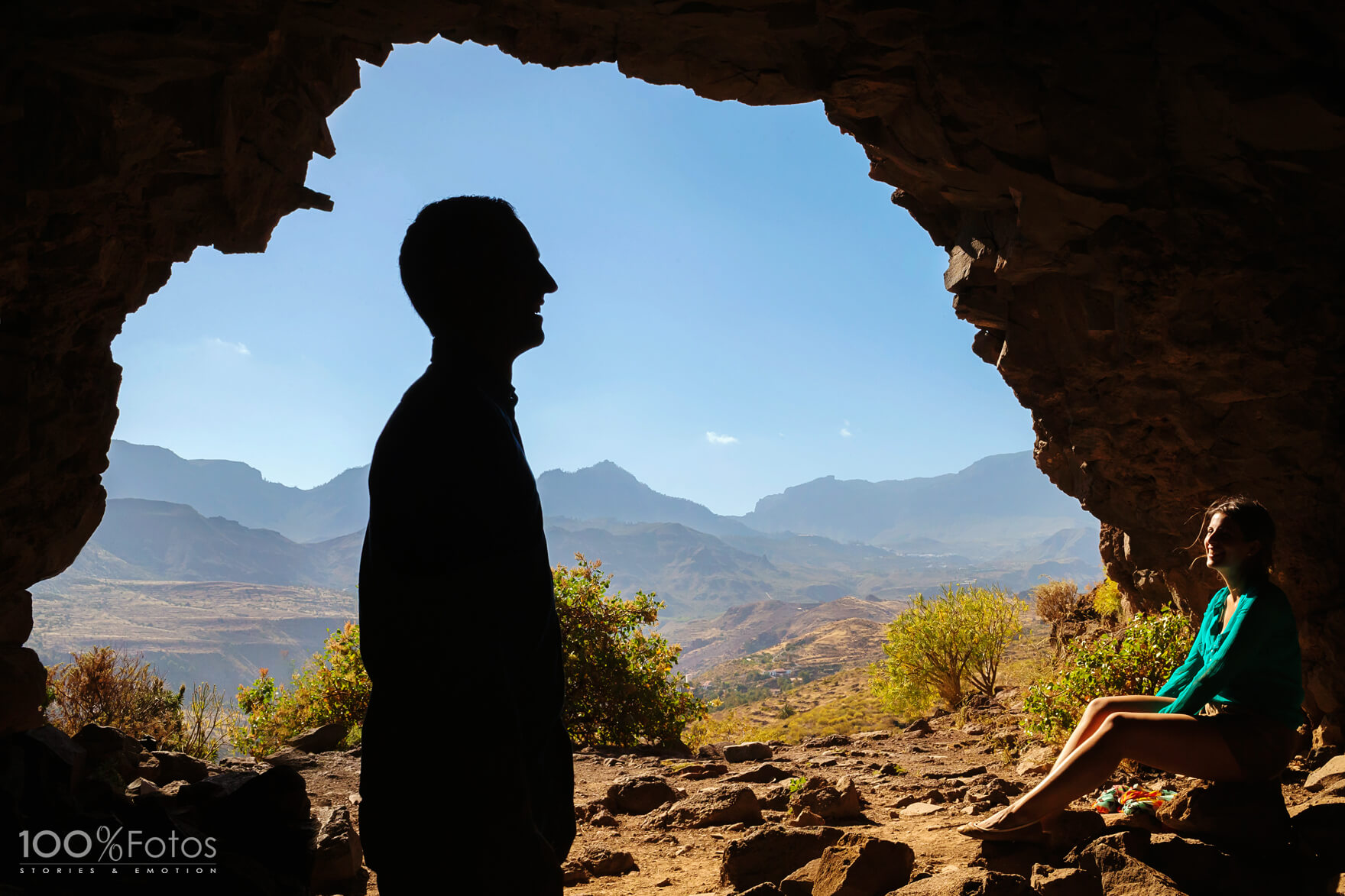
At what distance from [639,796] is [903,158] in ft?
23.3

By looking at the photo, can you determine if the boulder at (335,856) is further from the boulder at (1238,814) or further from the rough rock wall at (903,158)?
the boulder at (1238,814)

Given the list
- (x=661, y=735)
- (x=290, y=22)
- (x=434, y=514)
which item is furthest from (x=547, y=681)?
(x=661, y=735)

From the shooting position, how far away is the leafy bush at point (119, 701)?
40.0 ft

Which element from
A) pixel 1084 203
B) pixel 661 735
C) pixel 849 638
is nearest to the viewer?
pixel 1084 203

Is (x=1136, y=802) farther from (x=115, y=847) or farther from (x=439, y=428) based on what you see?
(x=115, y=847)

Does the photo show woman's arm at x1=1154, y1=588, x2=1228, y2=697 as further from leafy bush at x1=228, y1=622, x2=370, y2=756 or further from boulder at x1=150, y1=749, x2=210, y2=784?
leafy bush at x1=228, y1=622, x2=370, y2=756

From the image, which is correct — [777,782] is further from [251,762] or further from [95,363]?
[95,363]

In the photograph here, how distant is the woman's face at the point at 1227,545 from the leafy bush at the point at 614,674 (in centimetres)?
1059

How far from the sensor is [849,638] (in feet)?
277

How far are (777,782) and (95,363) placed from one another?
817cm

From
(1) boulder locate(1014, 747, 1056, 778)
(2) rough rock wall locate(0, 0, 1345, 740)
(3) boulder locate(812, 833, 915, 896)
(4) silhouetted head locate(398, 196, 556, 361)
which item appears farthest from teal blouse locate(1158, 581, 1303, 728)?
(1) boulder locate(1014, 747, 1056, 778)

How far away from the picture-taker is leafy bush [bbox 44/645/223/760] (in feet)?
40.0

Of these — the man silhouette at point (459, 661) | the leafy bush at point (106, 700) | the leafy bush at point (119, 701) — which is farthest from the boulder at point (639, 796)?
the leafy bush at point (106, 700)

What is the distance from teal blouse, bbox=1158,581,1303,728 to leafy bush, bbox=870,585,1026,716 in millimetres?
12299
